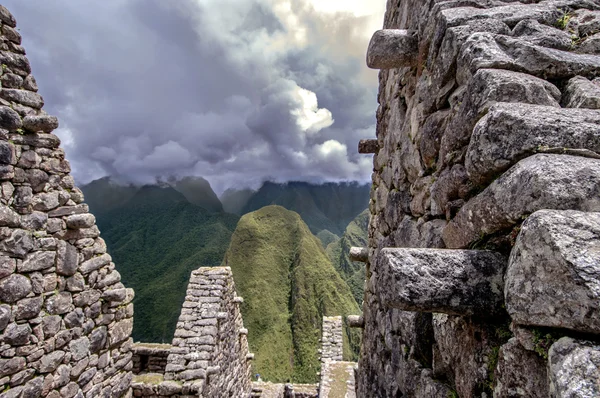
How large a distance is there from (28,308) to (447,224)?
395 centimetres

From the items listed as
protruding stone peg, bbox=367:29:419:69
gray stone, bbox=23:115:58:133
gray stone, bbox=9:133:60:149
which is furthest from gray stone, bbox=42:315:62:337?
protruding stone peg, bbox=367:29:419:69

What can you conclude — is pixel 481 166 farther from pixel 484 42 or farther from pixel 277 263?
pixel 277 263

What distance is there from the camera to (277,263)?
154 feet

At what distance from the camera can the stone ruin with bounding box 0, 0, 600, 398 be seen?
956mm

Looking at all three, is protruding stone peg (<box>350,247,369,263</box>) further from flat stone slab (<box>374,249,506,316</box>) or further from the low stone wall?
the low stone wall

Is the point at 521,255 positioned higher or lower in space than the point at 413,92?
lower

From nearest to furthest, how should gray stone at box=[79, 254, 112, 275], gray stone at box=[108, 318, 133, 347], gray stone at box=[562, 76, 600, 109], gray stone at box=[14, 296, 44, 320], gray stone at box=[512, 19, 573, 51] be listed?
gray stone at box=[562, 76, 600, 109] < gray stone at box=[512, 19, 573, 51] < gray stone at box=[14, 296, 44, 320] < gray stone at box=[79, 254, 112, 275] < gray stone at box=[108, 318, 133, 347]

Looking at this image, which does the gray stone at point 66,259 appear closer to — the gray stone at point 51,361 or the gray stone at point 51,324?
the gray stone at point 51,324

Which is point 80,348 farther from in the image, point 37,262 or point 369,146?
point 369,146

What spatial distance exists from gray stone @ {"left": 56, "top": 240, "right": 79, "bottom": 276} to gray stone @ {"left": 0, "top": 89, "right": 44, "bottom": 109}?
4.90 ft

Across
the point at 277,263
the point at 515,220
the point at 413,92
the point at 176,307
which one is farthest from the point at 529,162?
the point at 277,263

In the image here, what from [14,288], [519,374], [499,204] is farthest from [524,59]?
[14,288]

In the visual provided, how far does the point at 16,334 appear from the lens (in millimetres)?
3080

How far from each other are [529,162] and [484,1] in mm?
1533
